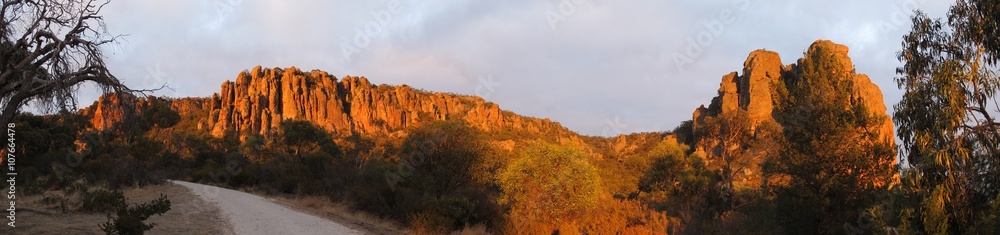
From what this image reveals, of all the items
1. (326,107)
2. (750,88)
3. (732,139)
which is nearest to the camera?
(732,139)

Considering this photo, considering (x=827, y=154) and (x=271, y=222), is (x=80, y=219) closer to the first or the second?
(x=271, y=222)

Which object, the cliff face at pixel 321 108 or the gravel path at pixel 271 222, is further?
the cliff face at pixel 321 108

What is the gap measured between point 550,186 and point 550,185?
0.04 meters

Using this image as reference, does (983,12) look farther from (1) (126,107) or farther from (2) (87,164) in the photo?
(2) (87,164)

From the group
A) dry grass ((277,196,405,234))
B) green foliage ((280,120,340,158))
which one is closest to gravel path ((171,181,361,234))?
dry grass ((277,196,405,234))

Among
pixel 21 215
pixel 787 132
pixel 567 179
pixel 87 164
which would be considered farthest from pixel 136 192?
pixel 787 132

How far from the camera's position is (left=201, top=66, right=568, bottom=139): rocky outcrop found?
9869cm

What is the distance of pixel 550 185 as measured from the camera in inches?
754

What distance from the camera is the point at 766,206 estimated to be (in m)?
19.5

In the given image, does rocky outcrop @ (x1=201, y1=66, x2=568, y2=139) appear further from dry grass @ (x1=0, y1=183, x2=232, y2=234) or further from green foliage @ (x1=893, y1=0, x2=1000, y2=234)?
green foliage @ (x1=893, y1=0, x2=1000, y2=234)

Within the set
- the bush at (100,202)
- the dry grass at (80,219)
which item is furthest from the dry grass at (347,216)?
the bush at (100,202)

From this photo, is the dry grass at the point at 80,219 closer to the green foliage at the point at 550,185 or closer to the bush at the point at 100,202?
the bush at the point at 100,202

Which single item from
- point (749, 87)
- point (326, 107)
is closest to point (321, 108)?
point (326, 107)

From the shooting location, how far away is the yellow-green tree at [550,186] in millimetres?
18812
